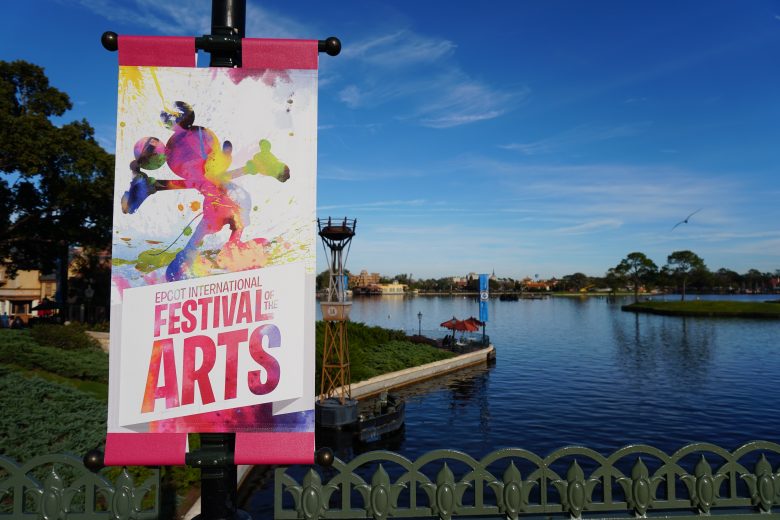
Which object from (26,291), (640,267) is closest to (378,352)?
(26,291)

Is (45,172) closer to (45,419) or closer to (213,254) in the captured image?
(45,419)

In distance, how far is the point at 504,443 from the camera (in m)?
23.1

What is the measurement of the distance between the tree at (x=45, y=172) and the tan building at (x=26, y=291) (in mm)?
31468

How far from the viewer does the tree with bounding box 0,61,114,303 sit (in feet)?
99.2

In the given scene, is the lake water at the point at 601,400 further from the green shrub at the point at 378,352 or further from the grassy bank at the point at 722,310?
the grassy bank at the point at 722,310

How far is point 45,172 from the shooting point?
1307 inches

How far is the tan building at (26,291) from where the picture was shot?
63812 mm

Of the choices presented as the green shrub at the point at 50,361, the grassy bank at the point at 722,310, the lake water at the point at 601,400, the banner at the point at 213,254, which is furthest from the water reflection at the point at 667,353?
the banner at the point at 213,254

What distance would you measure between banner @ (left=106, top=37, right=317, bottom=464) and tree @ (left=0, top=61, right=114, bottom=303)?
33909mm

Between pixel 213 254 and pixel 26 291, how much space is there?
78160mm

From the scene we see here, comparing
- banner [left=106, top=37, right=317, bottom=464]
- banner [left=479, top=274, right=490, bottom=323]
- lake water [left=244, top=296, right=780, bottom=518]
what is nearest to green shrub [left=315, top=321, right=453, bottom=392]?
lake water [left=244, top=296, right=780, bottom=518]

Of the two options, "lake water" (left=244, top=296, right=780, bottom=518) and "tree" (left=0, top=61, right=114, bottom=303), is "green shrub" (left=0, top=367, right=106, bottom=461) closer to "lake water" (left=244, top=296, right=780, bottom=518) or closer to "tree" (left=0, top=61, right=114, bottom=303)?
"lake water" (left=244, top=296, right=780, bottom=518)

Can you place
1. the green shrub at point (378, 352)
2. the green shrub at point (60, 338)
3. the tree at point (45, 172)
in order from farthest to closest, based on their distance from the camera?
the green shrub at point (378, 352)
the tree at point (45, 172)
the green shrub at point (60, 338)

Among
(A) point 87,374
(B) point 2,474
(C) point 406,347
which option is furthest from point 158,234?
(C) point 406,347
